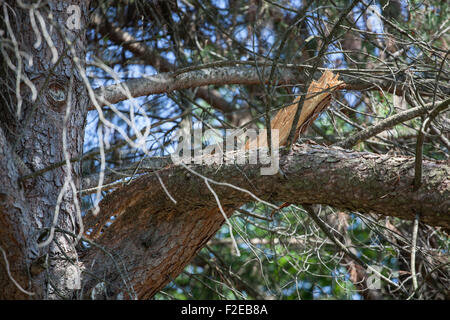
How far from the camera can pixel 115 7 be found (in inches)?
163

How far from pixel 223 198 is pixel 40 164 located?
81cm

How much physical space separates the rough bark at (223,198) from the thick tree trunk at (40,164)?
198 millimetres

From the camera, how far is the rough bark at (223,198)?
1841 mm

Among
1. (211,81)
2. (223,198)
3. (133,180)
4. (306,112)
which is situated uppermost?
(211,81)

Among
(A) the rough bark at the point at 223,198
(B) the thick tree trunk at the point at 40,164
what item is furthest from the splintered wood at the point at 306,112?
(B) the thick tree trunk at the point at 40,164

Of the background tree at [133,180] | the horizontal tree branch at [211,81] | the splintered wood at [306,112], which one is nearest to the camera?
the background tree at [133,180]

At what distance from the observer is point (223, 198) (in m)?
2.12

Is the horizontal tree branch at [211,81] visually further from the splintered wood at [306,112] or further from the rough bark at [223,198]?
the rough bark at [223,198]

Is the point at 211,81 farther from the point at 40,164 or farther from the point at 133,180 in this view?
the point at 40,164

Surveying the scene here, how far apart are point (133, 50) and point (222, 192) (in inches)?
90.9

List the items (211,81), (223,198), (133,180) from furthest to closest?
1. (211,81)
2. (133,180)
3. (223,198)

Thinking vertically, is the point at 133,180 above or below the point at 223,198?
above

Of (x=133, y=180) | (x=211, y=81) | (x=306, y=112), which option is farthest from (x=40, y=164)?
(x=211, y=81)

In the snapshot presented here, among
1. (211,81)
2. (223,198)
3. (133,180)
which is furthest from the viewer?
(211,81)
